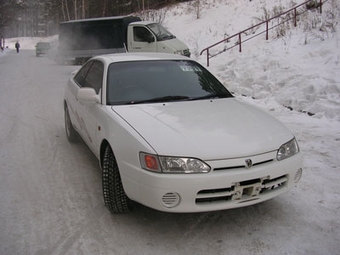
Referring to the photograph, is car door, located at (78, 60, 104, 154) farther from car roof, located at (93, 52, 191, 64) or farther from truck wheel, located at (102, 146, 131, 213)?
truck wheel, located at (102, 146, 131, 213)

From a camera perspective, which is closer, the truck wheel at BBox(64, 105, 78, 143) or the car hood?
the car hood

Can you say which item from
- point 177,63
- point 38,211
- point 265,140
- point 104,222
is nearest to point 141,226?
point 104,222

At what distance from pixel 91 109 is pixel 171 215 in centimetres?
151

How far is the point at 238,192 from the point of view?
2.91m

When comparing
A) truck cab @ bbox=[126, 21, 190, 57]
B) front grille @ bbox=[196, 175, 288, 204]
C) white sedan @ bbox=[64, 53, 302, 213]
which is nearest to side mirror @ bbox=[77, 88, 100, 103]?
white sedan @ bbox=[64, 53, 302, 213]

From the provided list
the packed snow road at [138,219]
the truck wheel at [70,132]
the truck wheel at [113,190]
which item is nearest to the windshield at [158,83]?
the truck wheel at [113,190]

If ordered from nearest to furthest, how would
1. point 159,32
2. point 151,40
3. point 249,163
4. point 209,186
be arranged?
point 209,186 → point 249,163 → point 151,40 → point 159,32

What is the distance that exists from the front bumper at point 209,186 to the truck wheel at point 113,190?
23 cm

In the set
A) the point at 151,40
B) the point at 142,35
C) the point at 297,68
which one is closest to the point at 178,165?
the point at 297,68

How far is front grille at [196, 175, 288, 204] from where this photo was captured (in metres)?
2.87

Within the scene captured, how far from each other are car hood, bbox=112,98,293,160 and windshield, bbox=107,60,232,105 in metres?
0.20

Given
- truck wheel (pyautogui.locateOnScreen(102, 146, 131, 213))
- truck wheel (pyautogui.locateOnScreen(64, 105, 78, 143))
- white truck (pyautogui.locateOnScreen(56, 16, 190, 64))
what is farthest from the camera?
white truck (pyautogui.locateOnScreen(56, 16, 190, 64))

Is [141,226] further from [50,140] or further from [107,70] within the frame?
[50,140]

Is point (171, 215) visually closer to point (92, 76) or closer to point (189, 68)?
point (189, 68)
